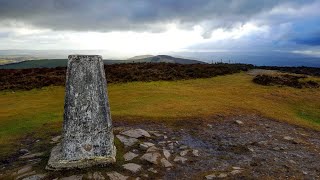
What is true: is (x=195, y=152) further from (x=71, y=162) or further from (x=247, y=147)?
(x=71, y=162)

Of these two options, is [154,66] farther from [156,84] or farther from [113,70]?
[156,84]

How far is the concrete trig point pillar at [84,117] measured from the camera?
A: 11.9 meters

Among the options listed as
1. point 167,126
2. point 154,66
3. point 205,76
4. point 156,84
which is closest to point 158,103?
point 167,126

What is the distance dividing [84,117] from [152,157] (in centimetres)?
293

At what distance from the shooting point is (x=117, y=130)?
15477 millimetres

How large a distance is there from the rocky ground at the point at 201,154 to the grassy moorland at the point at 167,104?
154cm

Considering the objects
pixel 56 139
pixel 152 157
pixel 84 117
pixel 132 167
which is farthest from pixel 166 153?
pixel 56 139

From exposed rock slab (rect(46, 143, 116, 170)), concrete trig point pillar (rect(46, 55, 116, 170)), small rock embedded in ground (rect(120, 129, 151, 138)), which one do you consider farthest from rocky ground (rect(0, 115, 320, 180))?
concrete trig point pillar (rect(46, 55, 116, 170))

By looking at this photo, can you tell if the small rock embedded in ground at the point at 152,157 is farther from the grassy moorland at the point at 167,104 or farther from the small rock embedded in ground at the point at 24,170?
the grassy moorland at the point at 167,104

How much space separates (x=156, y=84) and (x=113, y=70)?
28.5ft

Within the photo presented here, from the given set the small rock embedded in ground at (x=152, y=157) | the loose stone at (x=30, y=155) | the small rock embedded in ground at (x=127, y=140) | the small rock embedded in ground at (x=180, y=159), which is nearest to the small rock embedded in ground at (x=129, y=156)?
the small rock embedded in ground at (x=152, y=157)

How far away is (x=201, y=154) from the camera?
43.2ft

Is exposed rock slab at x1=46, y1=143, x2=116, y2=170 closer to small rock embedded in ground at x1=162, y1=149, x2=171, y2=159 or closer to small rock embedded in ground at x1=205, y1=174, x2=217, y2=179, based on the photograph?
small rock embedded in ground at x1=162, y1=149, x2=171, y2=159

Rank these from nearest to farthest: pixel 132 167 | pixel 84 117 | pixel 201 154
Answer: pixel 132 167 < pixel 84 117 < pixel 201 154
